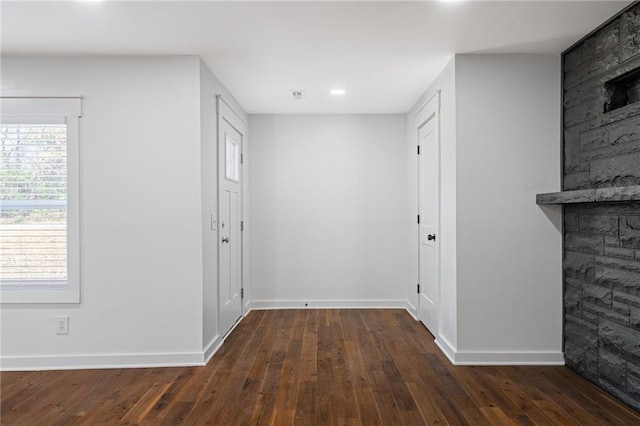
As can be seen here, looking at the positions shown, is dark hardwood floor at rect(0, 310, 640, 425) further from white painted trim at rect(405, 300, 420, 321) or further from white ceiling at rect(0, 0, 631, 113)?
white ceiling at rect(0, 0, 631, 113)

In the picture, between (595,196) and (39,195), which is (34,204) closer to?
(39,195)

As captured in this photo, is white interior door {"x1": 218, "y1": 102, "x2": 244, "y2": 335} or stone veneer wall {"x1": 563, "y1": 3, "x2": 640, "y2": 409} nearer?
stone veneer wall {"x1": 563, "y1": 3, "x2": 640, "y2": 409}

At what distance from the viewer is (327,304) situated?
16.1 feet

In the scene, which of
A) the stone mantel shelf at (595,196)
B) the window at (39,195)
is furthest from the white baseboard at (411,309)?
the window at (39,195)

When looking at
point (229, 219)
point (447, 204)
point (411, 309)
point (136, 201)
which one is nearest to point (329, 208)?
point (229, 219)

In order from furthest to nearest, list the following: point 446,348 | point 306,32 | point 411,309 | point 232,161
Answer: point 411,309
point 232,161
point 446,348
point 306,32

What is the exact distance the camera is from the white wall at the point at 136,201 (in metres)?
3.06

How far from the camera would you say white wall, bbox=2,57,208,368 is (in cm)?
306

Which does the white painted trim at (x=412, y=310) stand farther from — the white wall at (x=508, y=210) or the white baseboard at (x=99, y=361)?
the white baseboard at (x=99, y=361)

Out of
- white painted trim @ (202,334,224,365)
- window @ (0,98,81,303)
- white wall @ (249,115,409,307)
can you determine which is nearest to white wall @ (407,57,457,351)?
white wall @ (249,115,409,307)

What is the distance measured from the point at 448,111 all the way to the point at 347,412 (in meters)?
2.38

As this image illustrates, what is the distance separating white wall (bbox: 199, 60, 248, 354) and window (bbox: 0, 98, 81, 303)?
93 cm

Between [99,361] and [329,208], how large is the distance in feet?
9.38

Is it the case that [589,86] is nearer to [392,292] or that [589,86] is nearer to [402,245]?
[402,245]
